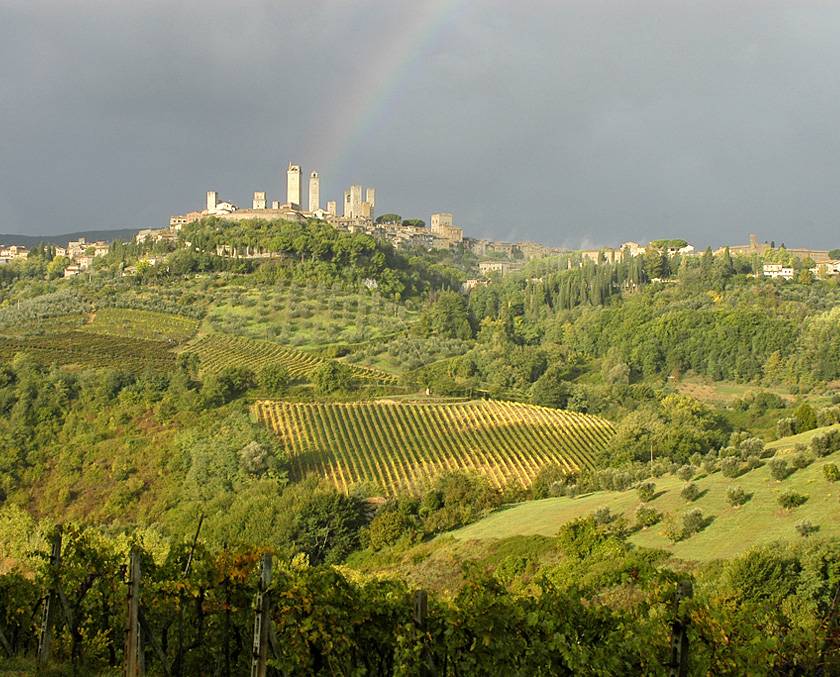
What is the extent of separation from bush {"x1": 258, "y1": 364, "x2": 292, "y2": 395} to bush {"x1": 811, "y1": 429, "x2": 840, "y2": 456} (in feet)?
104

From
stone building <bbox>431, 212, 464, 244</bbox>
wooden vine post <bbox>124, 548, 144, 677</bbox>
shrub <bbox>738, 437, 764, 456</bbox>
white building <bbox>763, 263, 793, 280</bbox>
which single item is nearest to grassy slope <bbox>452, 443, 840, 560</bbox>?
shrub <bbox>738, 437, 764, 456</bbox>

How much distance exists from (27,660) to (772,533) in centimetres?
1623

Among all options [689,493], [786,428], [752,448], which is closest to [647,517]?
[689,493]

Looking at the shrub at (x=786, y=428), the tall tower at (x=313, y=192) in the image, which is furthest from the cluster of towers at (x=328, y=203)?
the shrub at (x=786, y=428)

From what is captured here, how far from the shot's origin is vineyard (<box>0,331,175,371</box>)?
174 feet

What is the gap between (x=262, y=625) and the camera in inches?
303

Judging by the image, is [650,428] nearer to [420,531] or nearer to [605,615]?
[420,531]

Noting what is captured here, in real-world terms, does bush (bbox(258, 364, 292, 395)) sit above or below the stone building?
below

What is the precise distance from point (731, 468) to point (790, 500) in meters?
5.38

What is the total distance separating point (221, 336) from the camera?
6669cm

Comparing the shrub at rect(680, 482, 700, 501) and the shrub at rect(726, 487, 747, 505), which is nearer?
the shrub at rect(726, 487, 747, 505)

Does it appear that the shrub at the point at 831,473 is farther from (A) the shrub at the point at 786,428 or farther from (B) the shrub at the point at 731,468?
(A) the shrub at the point at 786,428

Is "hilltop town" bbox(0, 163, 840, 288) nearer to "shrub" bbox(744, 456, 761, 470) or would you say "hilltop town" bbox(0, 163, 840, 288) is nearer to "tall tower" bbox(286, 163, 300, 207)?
"tall tower" bbox(286, 163, 300, 207)

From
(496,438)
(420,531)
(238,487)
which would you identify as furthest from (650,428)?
(238,487)
